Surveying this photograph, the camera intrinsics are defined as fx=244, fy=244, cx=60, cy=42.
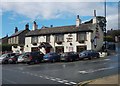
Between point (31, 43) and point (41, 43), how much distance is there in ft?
16.7

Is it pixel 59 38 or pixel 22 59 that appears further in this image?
pixel 59 38

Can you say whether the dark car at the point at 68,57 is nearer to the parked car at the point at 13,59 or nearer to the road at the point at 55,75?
the parked car at the point at 13,59

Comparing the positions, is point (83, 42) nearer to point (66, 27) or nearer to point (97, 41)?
point (97, 41)

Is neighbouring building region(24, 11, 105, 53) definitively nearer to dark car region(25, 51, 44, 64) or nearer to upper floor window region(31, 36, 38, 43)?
upper floor window region(31, 36, 38, 43)

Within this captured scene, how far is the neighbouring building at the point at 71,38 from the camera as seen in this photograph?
44759 millimetres

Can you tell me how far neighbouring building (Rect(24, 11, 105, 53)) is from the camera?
44.8 meters

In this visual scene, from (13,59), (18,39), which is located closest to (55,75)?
(13,59)

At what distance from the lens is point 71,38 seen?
1845 inches

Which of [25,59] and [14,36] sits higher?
[14,36]

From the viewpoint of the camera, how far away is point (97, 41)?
4609 cm

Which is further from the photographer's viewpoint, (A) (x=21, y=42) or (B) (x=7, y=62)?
(A) (x=21, y=42)

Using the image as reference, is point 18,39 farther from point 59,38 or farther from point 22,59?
A: point 22,59

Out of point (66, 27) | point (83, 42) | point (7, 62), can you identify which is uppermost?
point (66, 27)

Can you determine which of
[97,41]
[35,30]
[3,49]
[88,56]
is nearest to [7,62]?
[88,56]
